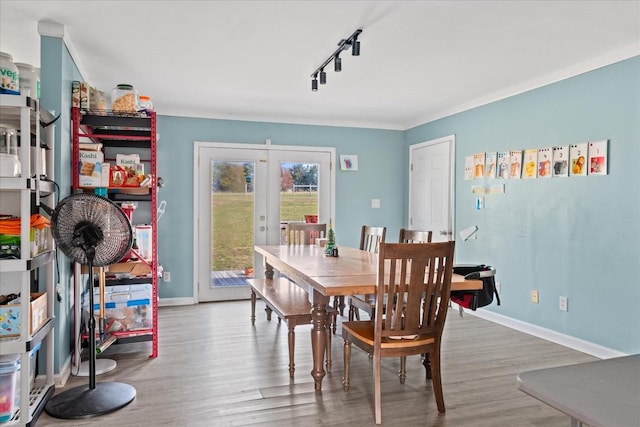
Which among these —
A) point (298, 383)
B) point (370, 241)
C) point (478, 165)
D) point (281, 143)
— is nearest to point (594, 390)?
point (298, 383)

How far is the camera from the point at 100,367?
309cm

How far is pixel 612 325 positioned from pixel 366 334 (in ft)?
7.00

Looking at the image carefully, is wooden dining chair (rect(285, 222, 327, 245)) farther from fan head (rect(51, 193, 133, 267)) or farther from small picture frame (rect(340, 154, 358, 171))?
fan head (rect(51, 193, 133, 267))

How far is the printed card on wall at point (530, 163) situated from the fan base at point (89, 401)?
144 inches

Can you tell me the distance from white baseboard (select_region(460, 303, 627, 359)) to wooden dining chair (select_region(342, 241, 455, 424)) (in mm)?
Answer: 1777

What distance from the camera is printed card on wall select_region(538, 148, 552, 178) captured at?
3.83 meters

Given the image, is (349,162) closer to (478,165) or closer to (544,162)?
(478,165)

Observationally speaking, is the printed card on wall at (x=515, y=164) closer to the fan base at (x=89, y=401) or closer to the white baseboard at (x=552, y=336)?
the white baseboard at (x=552, y=336)

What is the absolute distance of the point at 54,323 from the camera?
9.02 feet

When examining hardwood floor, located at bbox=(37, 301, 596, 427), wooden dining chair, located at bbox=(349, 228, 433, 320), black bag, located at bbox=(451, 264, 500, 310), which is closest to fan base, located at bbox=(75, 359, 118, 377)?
hardwood floor, located at bbox=(37, 301, 596, 427)

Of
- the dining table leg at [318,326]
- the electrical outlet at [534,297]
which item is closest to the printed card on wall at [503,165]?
the electrical outlet at [534,297]

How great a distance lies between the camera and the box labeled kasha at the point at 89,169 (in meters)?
3.05

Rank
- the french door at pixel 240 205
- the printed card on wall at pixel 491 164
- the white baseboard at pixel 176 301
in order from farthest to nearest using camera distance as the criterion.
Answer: the french door at pixel 240 205 < the white baseboard at pixel 176 301 < the printed card on wall at pixel 491 164

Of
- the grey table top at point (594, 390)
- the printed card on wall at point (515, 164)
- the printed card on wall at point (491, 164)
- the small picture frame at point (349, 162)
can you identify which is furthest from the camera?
the small picture frame at point (349, 162)
